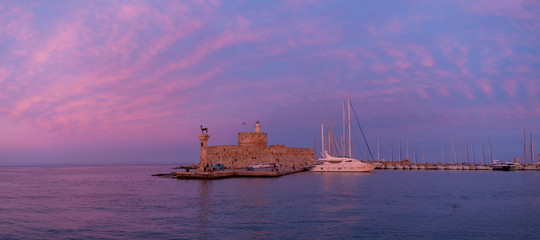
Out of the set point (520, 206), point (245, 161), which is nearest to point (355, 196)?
point (520, 206)

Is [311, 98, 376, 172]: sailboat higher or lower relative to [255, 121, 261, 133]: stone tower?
lower

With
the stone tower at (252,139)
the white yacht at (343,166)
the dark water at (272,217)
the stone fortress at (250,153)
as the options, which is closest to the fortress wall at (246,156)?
the stone fortress at (250,153)

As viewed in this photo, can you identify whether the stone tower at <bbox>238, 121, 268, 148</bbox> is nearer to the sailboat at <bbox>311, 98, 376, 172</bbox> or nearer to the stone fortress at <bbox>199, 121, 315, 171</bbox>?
the stone fortress at <bbox>199, 121, 315, 171</bbox>

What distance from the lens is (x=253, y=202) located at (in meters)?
22.2

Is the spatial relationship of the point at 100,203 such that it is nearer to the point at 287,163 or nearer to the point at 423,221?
the point at 423,221

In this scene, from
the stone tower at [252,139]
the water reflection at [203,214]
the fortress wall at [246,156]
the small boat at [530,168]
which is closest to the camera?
the water reflection at [203,214]

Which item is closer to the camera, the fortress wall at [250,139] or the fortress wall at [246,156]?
the fortress wall at [246,156]

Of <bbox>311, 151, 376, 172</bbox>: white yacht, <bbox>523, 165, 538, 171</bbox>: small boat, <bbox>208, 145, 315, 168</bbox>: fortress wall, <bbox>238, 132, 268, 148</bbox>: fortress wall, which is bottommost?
<bbox>523, 165, 538, 171</bbox>: small boat

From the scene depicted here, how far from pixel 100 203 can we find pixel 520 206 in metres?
22.7

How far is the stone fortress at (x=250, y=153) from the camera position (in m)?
69.5

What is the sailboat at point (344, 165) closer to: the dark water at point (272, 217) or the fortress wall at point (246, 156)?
the fortress wall at point (246, 156)

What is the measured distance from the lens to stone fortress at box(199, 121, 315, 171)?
228ft

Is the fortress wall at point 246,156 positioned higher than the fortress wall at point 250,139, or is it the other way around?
the fortress wall at point 250,139

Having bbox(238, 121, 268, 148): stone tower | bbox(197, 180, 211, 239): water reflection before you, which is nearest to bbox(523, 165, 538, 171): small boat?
bbox(238, 121, 268, 148): stone tower
